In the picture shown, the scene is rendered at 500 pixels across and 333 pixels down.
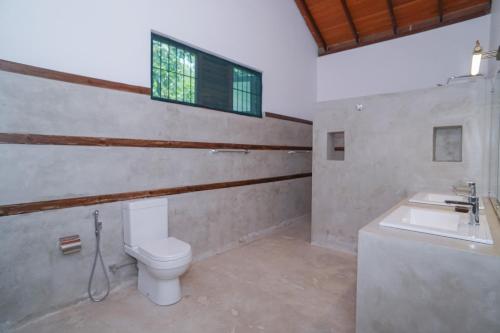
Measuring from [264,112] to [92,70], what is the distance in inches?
93.5

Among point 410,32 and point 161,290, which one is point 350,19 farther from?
point 161,290

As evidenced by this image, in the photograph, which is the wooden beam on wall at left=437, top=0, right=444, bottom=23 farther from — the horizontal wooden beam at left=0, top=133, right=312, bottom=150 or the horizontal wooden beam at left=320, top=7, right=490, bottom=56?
the horizontal wooden beam at left=0, top=133, right=312, bottom=150

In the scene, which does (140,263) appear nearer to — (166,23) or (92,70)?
(92,70)

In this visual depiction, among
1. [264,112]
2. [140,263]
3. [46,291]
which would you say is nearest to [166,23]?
[264,112]

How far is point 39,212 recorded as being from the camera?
2.02 m

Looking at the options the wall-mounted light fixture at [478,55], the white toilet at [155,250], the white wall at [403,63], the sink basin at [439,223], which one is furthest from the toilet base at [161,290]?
the white wall at [403,63]

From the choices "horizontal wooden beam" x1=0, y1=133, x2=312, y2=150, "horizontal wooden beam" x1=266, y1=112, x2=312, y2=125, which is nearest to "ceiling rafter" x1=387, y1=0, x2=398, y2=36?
"horizontal wooden beam" x1=266, y1=112, x2=312, y2=125

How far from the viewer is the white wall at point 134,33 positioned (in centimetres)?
196

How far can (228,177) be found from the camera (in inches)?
138

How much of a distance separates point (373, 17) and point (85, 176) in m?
4.86

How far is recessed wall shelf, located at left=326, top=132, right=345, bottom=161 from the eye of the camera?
12.1ft

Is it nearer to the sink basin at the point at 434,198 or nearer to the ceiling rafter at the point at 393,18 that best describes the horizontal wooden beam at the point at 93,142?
the sink basin at the point at 434,198

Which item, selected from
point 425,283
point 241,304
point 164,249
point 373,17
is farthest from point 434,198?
point 373,17

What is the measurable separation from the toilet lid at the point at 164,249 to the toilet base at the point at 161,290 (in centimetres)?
20
